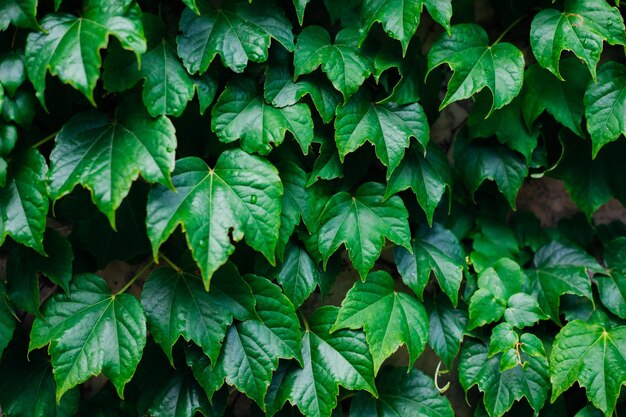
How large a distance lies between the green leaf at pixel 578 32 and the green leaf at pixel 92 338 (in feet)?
4.32

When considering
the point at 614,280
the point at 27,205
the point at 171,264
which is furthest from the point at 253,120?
the point at 614,280

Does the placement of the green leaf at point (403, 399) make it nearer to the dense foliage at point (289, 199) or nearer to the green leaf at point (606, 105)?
the dense foliage at point (289, 199)

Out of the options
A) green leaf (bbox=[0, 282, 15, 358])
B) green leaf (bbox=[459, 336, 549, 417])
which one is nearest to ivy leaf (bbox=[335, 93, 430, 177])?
green leaf (bbox=[459, 336, 549, 417])

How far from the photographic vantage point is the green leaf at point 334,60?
1728 millimetres

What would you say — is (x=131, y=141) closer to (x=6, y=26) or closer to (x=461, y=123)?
(x=6, y=26)

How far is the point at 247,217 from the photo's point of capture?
5.29 ft

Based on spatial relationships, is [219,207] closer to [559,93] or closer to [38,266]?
[38,266]

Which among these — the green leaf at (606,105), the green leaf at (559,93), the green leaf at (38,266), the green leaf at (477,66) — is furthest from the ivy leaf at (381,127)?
the green leaf at (38,266)

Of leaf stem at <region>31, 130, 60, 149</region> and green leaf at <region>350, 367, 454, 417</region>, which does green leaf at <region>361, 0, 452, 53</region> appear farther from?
green leaf at <region>350, 367, 454, 417</region>

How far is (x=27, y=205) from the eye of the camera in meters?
1.59

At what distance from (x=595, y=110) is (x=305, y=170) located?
0.86 m

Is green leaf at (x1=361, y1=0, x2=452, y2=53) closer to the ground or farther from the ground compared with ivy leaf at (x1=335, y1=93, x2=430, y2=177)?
farther from the ground

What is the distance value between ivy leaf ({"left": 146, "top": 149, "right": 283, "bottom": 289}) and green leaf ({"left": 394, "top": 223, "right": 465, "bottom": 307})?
0.50 m

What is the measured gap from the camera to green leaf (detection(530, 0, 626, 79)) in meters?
1.70
